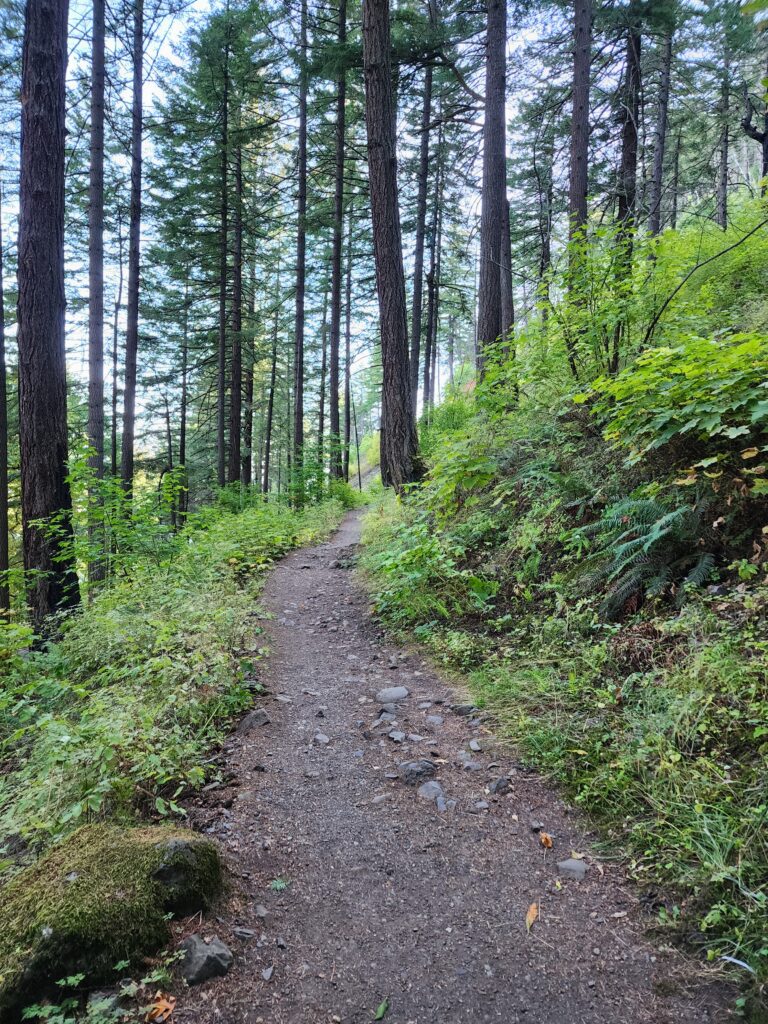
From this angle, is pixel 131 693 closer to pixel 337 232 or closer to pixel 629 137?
pixel 629 137

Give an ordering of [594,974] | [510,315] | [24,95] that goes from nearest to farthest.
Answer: [594,974]
[24,95]
[510,315]

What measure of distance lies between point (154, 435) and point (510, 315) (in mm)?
23133

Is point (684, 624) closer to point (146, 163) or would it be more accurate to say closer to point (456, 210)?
point (146, 163)

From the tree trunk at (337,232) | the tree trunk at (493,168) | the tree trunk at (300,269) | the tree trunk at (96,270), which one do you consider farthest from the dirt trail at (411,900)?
the tree trunk at (337,232)

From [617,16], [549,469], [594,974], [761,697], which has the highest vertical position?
[617,16]

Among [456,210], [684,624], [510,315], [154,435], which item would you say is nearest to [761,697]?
[684,624]

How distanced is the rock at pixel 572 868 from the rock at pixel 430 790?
754 mm

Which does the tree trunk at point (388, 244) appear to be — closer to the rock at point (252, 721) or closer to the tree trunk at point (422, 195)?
the rock at point (252, 721)

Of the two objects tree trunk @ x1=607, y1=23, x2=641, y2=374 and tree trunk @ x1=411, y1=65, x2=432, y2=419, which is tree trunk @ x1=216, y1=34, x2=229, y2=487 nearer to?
tree trunk @ x1=411, y1=65, x2=432, y2=419

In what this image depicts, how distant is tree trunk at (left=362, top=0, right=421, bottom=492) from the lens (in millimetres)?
8164

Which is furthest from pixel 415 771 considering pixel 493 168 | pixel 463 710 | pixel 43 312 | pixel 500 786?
pixel 493 168

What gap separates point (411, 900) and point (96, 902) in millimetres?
1296

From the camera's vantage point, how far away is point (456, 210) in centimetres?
2061

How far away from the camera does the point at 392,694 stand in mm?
4172
